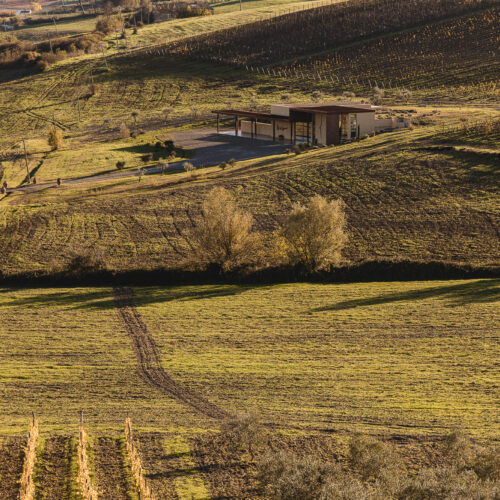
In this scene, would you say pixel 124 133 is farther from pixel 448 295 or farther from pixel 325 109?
pixel 448 295

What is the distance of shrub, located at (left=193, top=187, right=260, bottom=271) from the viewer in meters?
51.3

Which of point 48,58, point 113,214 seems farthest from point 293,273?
point 48,58

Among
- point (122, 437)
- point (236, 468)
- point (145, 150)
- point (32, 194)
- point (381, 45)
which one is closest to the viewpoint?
point (236, 468)

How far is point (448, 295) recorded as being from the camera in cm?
4506

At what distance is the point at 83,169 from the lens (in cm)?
8650

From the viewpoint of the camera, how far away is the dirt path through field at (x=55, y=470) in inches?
977

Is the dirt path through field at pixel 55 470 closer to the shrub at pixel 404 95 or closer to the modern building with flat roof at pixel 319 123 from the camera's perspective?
the modern building with flat roof at pixel 319 123

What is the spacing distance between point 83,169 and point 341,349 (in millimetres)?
57346

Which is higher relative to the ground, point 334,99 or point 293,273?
point 334,99

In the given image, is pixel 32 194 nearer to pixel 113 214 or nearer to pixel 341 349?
pixel 113 214

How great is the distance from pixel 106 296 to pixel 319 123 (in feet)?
167

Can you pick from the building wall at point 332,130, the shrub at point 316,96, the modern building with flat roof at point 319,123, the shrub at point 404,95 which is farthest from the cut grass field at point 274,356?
the shrub at point 316,96

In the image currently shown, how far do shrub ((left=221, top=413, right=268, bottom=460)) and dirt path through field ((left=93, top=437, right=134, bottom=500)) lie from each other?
177 inches

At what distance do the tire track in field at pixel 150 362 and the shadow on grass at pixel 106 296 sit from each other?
820 mm
